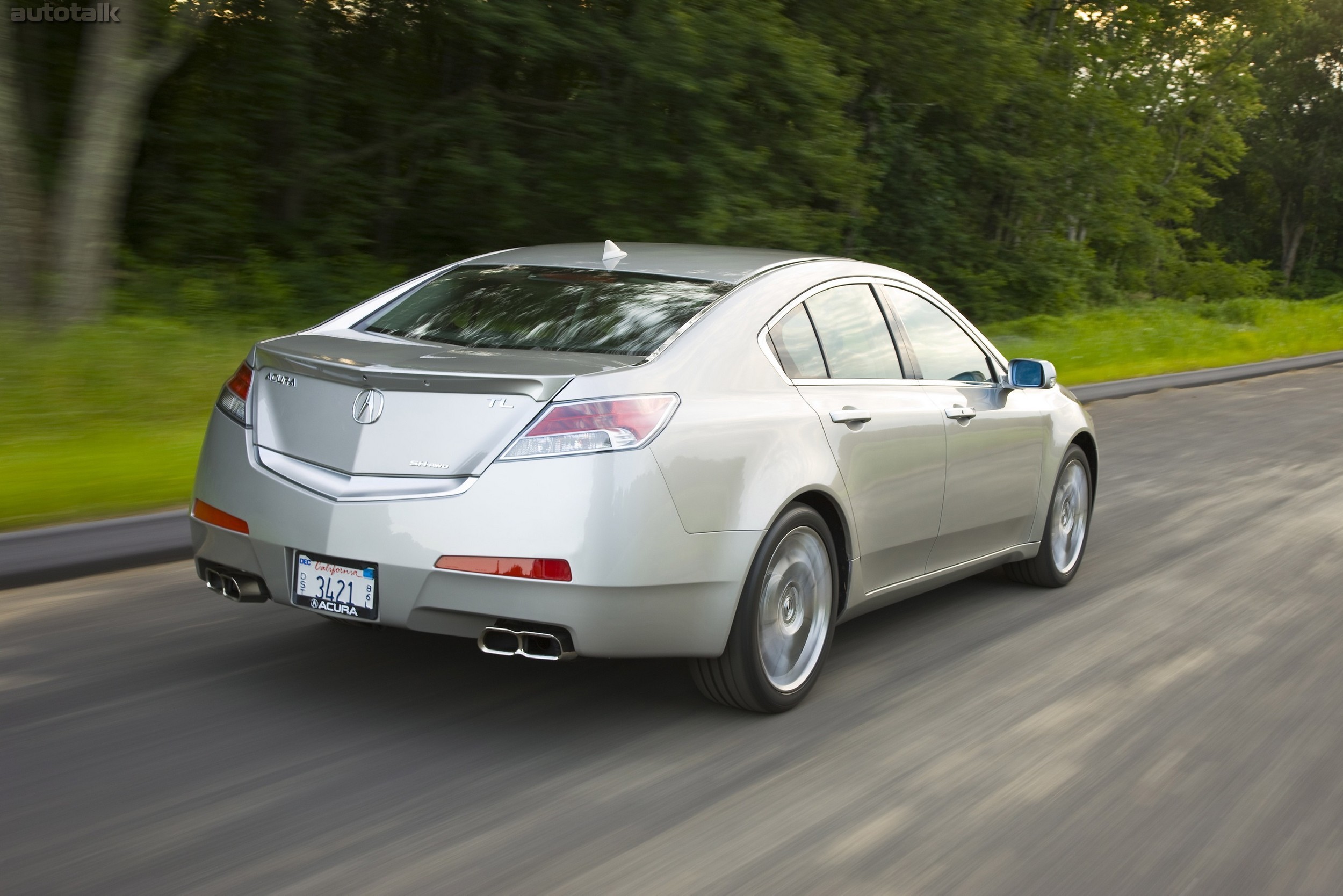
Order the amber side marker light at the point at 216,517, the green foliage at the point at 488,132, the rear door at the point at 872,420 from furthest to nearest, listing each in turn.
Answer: the green foliage at the point at 488,132, the rear door at the point at 872,420, the amber side marker light at the point at 216,517

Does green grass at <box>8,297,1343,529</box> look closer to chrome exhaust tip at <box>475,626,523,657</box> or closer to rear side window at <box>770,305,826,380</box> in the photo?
chrome exhaust tip at <box>475,626,523,657</box>

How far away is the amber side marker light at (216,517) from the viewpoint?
432cm

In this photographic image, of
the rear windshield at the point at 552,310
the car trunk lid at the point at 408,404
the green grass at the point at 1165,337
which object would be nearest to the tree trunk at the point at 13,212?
the rear windshield at the point at 552,310

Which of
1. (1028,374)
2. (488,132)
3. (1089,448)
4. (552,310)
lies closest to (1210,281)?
(488,132)

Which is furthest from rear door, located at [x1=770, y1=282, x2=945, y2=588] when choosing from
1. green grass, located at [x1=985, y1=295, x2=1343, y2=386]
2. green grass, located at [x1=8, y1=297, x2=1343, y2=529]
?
green grass, located at [x1=985, y1=295, x2=1343, y2=386]

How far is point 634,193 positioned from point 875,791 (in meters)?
14.6

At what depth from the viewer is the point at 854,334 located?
17.1ft

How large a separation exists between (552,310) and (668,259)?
0.60m

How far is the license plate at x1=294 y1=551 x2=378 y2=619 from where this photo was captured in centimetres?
404

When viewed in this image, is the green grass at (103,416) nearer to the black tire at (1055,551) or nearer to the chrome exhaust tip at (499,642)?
the chrome exhaust tip at (499,642)

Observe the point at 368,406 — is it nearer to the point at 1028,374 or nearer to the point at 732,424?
the point at 732,424

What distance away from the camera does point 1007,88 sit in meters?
24.6

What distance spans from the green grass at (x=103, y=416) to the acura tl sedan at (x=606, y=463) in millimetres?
2751

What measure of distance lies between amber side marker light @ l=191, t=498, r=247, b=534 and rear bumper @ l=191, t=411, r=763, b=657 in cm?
18
